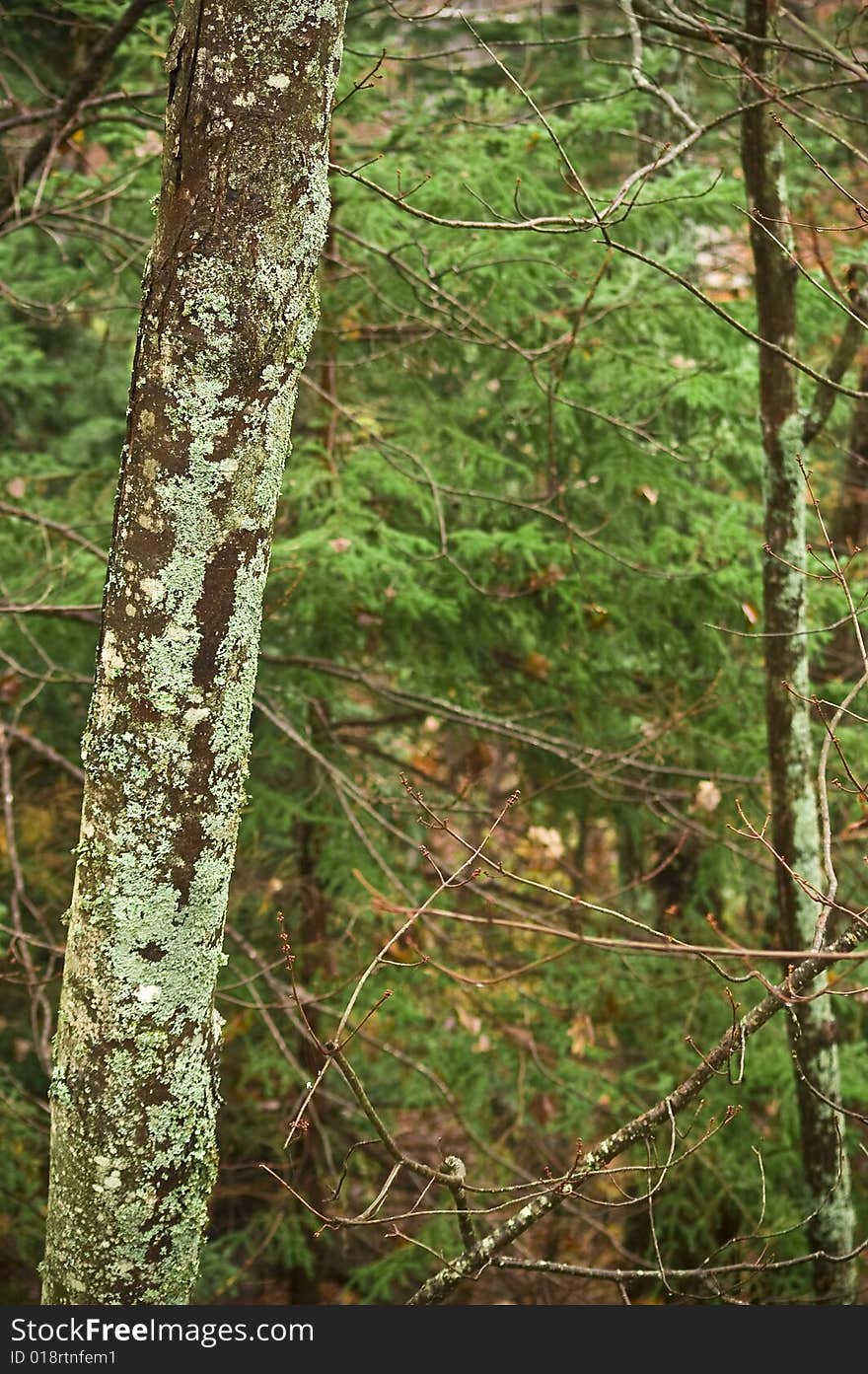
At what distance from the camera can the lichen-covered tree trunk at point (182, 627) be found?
1610 mm

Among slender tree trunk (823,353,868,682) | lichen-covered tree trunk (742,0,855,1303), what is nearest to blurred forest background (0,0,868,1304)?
lichen-covered tree trunk (742,0,855,1303)

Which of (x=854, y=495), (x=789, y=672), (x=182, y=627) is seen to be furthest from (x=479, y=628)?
(x=854, y=495)

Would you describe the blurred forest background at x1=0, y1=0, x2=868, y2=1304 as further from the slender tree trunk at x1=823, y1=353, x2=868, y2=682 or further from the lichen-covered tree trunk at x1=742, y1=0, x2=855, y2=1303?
the slender tree trunk at x1=823, y1=353, x2=868, y2=682

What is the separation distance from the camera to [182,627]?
5.52ft

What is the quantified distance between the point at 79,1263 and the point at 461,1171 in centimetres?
71

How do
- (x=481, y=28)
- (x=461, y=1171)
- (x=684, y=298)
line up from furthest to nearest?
(x=481, y=28)
(x=684, y=298)
(x=461, y=1171)

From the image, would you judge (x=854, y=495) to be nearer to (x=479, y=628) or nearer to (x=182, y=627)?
(x=479, y=628)

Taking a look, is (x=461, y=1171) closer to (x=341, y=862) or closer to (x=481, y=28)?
(x=341, y=862)

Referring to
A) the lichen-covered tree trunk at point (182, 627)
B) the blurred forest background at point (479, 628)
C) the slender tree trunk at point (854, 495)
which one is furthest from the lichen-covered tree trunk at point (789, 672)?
the slender tree trunk at point (854, 495)

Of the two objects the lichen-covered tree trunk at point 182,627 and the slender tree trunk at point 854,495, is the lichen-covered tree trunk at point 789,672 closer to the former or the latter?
the lichen-covered tree trunk at point 182,627

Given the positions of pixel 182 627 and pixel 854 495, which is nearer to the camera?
pixel 182 627

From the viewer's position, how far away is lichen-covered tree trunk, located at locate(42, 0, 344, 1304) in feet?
5.28

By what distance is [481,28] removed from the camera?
679cm

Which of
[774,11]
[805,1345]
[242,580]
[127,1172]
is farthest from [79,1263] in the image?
[774,11]
